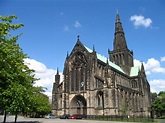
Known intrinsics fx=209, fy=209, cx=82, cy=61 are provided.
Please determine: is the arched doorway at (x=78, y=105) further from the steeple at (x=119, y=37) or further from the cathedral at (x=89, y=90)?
the steeple at (x=119, y=37)

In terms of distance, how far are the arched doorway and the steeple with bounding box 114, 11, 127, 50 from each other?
36.8 metres

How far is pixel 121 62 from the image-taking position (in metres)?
86.9

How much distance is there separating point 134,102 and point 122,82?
10.2 meters

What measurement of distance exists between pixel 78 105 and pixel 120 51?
3719 cm

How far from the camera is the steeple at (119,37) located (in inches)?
3388

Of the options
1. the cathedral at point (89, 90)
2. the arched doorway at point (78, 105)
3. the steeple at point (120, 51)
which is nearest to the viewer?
the cathedral at point (89, 90)

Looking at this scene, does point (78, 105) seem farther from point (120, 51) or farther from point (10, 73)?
point (10, 73)

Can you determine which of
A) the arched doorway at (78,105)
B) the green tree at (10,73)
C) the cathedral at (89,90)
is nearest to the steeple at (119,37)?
the cathedral at (89,90)

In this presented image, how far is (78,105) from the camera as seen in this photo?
57.2 metres

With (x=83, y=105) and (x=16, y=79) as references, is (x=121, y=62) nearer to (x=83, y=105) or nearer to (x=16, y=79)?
(x=83, y=105)

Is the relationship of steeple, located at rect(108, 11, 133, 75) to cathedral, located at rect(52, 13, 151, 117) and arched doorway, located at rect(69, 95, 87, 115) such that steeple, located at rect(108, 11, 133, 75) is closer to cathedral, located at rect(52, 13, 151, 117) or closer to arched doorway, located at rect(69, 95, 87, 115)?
cathedral, located at rect(52, 13, 151, 117)

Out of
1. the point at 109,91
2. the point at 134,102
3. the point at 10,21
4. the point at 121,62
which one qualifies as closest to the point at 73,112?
the point at 109,91

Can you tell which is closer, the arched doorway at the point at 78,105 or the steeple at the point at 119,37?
the arched doorway at the point at 78,105

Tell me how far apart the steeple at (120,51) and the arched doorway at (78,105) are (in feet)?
111
